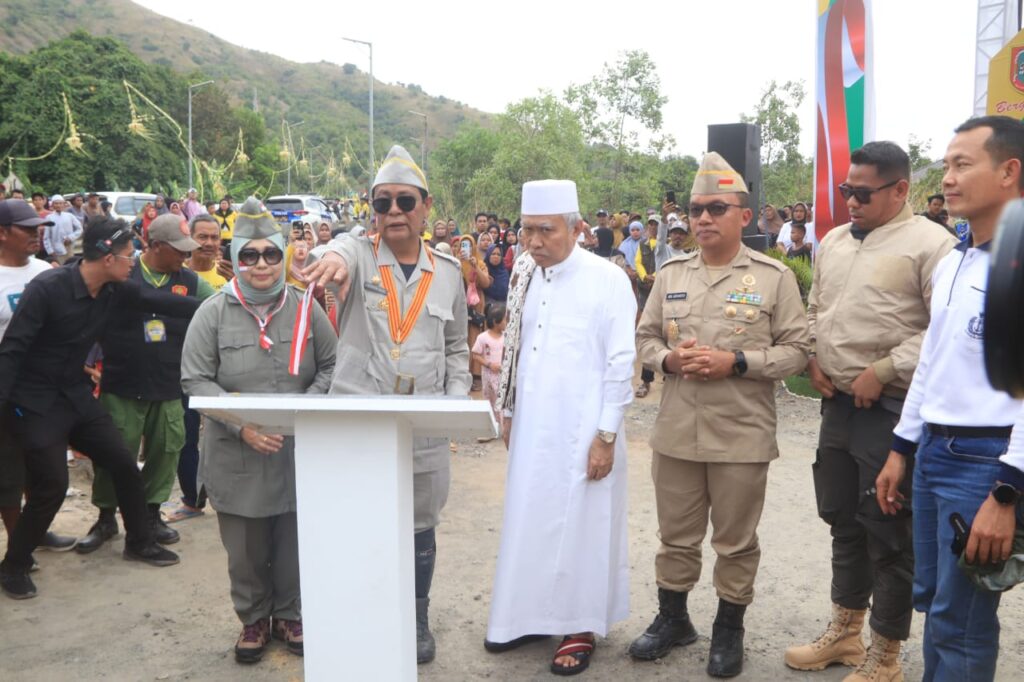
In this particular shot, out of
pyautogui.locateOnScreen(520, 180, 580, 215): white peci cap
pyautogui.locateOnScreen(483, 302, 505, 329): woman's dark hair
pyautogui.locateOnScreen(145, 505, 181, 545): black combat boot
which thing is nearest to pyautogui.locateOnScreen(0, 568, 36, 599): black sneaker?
pyautogui.locateOnScreen(145, 505, 181, 545): black combat boot

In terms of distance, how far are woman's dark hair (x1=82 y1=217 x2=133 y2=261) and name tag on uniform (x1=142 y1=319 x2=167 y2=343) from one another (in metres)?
0.71

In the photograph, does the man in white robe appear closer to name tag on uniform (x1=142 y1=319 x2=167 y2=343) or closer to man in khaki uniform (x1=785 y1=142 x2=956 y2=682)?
man in khaki uniform (x1=785 y1=142 x2=956 y2=682)

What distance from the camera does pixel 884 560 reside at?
368cm

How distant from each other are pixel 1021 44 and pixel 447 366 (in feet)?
41.5

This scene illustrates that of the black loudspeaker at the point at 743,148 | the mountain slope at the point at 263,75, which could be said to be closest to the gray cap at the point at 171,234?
the black loudspeaker at the point at 743,148

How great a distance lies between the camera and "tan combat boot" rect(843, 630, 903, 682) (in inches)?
146

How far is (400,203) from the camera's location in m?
3.83

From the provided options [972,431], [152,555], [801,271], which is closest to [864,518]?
[972,431]

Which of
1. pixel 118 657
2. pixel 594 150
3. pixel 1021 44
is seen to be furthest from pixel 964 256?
pixel 594 150

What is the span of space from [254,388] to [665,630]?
87.7 inches

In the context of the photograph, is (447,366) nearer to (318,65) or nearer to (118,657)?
(118,657)

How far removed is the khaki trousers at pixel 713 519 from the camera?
12.7 feet

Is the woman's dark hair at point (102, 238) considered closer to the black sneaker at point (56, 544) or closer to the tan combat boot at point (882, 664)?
the black sneaker at point (56, 544)

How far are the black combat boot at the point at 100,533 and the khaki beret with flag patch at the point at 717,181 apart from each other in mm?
4101
